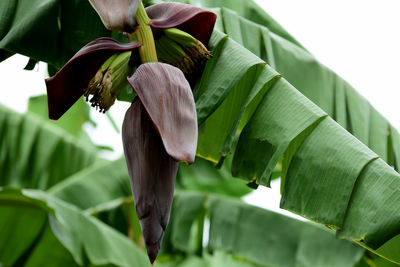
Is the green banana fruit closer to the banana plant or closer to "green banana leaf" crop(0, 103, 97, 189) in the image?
the banana plant

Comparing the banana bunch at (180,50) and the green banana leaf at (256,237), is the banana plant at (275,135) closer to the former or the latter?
the banana bunch at (180,50)

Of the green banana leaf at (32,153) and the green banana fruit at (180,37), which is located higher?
the green banana fruit at (180,37)

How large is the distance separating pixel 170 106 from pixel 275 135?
328mm

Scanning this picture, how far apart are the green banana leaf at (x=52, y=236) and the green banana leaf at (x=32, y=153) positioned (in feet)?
1.91

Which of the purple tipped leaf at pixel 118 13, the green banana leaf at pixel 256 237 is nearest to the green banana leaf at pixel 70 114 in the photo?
the green banana leaf at pixel 256 237

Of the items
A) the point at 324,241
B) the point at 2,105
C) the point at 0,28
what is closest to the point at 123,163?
the point at 2,105

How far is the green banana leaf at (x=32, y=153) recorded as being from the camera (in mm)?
2639

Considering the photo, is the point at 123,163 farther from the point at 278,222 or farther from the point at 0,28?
the point at 0,28

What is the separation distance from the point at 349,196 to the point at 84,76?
0.50 metres

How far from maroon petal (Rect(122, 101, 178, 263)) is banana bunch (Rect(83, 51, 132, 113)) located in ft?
0.28

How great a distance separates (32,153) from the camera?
2693mm

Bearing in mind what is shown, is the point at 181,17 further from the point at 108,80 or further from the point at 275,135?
the point at 275,135

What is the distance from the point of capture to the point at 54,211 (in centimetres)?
172

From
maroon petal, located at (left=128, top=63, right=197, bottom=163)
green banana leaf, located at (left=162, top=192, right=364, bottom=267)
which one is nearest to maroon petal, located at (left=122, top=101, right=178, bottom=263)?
maroon petal, located at (left=128, top=63, right=197, bottom=163)
